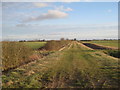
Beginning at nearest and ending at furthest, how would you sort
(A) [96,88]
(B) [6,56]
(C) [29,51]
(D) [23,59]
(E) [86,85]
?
(A) [96,88], (E) [86,85], (B) [6,56], (D) [23,59], (C) [29,51]

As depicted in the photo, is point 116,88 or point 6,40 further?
point 6,40

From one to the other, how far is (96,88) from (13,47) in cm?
1091

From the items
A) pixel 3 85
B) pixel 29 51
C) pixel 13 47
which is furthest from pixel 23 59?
pixel 3 85

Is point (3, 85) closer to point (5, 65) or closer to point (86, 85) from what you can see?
point (86, 85)

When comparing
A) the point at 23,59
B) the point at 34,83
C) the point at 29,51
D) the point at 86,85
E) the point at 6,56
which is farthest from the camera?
the point at 29,51

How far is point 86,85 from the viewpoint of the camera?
9.09 metres

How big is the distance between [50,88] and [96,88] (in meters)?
2.12

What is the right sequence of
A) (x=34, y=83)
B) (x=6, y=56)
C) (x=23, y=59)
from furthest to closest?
(x=23, y=59) → (x=6, y=56) → (x=34, y=83)

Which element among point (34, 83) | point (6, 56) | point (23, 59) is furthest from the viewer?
point (23, 59)

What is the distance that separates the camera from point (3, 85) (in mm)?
A: 9539

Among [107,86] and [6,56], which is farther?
[6,56]

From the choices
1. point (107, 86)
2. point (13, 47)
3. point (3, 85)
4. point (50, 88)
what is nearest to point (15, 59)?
point (13, 47)

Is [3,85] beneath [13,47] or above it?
beneath

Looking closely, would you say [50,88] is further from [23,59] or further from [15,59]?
[23,59]
